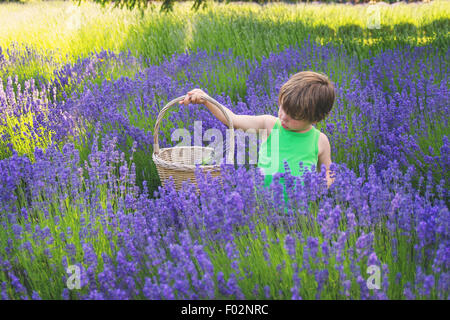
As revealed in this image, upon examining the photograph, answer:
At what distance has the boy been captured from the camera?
252 centimetres

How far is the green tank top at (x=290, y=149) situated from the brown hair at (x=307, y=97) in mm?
140

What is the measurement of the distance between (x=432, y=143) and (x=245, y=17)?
5183 millimetres

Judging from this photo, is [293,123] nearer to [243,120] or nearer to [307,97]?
[307,97]

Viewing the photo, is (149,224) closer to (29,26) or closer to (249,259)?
(249,259)

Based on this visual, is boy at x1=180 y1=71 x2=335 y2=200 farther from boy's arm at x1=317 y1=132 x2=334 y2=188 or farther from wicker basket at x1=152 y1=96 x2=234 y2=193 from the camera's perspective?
wicker basket at x1=152 y1=96 x2=234 y2=193

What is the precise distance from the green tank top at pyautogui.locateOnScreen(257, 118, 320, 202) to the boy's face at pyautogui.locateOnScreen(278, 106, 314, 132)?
0.09 ft

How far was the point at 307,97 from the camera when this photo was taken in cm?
249

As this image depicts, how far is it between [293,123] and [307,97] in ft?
0.65

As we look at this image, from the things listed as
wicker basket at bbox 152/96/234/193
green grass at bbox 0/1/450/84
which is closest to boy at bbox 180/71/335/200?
wicker basket at bbox 152/96/234/193

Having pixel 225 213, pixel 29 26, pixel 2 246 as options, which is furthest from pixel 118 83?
pixel 29 26

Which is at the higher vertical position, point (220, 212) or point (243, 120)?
point (243, 120)

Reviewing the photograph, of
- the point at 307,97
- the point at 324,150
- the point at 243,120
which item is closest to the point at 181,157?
the point at 243,120

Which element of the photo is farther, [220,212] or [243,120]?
[243,120]

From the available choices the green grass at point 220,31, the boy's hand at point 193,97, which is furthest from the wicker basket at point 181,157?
the green grass at point 220,31
